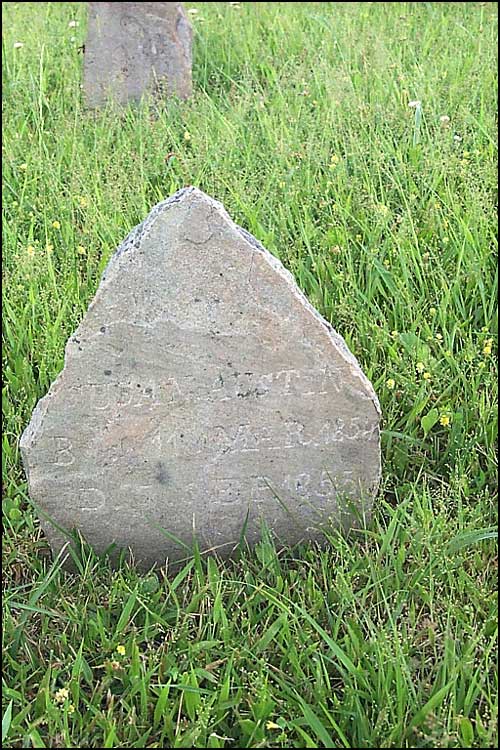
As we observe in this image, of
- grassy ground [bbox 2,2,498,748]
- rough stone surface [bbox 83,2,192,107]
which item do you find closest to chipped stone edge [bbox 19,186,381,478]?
grassy ground [bbox 2,2,498,748]

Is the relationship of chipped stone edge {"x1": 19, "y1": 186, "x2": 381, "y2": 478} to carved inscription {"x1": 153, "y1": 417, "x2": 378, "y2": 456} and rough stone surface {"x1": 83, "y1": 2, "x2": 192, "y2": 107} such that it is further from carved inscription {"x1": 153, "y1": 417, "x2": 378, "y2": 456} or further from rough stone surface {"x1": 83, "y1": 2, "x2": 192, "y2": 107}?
rough stone surface {"x1": 83, "y1": 2, "x2": 192, "y2": 107}

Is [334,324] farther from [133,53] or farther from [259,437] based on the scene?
[133,53]

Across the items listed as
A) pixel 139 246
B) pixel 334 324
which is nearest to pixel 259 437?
pixel 139 246

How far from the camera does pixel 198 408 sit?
2.20 m

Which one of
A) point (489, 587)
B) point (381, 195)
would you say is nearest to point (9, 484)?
point (489, 587)

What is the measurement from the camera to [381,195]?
334 centimetres

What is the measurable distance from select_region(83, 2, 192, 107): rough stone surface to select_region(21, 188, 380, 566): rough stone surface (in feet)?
8.79

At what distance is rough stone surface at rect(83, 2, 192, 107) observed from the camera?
4.54 m

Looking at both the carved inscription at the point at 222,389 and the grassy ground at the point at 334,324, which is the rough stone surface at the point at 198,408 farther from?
the grassy ground at the point at 334,324

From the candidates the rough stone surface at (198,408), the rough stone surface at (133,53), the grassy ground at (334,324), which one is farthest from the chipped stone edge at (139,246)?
the rough stone surface at (133,53)

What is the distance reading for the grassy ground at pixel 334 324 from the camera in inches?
74.4

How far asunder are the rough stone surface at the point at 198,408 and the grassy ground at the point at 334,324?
11cm

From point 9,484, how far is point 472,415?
1225mm

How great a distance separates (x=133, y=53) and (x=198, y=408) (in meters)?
2.90
